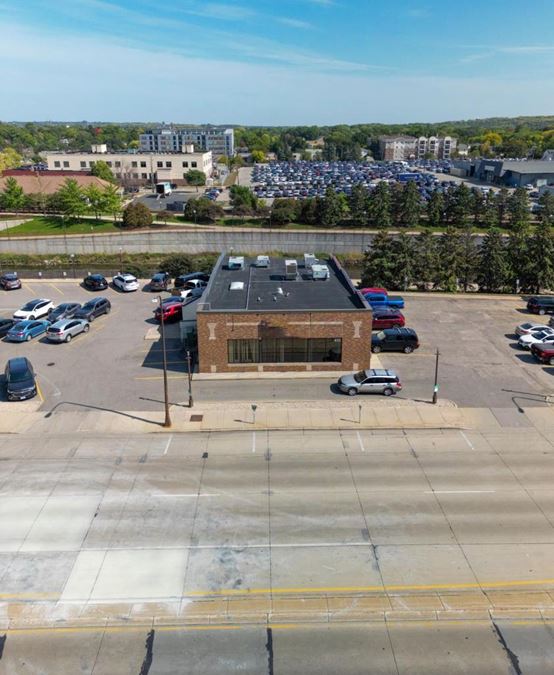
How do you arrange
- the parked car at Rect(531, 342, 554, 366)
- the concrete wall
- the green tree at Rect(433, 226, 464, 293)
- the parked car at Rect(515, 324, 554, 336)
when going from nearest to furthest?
1. the parked car at Rect(531, 342, 554, 366)
2. the parked car at Rect(515, 324, 554, 336)
3. the green tree at Rect(433, 226, 464, 293)
4. the concrete wall

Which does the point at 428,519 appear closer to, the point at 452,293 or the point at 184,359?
the point at 184,359

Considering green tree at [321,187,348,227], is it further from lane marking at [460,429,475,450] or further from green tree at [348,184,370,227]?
lane marking at [460,429,475,450]

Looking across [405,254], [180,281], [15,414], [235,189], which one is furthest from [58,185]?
[15,414]

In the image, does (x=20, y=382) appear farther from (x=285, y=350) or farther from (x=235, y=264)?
(x=235, y=264)

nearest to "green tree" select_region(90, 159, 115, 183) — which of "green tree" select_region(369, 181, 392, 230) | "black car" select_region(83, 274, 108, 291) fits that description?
"green tree" select_region(369, 181, 392, 230)

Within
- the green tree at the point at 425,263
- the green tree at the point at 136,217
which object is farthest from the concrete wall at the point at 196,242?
the green tree at the point at 425,263

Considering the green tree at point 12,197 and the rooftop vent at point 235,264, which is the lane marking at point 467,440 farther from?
the green tree at point 12,197

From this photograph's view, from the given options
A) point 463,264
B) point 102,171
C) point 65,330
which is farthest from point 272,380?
point 102,171
